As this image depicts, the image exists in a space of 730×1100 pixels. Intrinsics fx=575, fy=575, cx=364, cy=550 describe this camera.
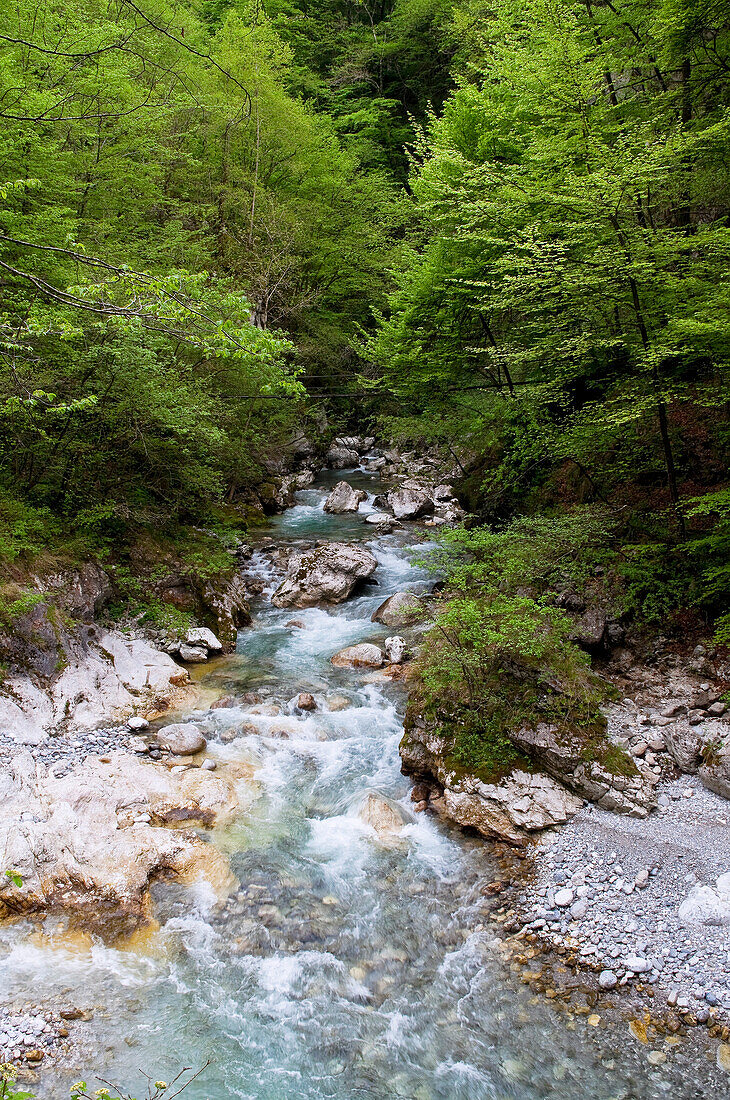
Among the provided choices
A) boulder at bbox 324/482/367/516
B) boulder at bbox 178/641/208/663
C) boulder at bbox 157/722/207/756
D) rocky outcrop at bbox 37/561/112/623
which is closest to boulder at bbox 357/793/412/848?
boulder at bbox 157/722/207/756

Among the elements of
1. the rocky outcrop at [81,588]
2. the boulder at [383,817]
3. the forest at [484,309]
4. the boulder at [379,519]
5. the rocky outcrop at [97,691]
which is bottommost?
the boulder at [383,817]

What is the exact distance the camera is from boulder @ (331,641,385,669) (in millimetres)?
9898

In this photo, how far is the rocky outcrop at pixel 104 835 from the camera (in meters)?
5.30

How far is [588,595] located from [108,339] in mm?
8413

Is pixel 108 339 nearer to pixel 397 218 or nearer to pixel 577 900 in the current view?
pixel 577 900

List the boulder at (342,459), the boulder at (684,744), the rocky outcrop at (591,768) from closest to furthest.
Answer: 1. the rocky outcrop at (591,768)
2. the boulder at (684,744)
3. the boulder at (342,459)

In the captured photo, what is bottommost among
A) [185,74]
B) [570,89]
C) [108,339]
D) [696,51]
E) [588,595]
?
[588,595]

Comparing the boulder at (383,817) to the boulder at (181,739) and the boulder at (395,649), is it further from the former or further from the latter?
the boulder at (395,649)

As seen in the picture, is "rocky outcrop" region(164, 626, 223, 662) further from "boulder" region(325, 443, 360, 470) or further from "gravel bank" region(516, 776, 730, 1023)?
"boulder" region(325, 443, 360, 470)

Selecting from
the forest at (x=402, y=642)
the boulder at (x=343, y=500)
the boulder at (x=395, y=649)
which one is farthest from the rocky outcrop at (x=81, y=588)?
the boulder at (x=343, y=500)

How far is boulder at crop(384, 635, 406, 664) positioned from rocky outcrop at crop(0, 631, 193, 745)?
3.38 metres

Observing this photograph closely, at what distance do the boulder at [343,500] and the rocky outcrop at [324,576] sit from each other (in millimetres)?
5077

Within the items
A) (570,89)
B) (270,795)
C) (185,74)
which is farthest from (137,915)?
(185,74)

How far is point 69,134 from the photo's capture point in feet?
39.1
